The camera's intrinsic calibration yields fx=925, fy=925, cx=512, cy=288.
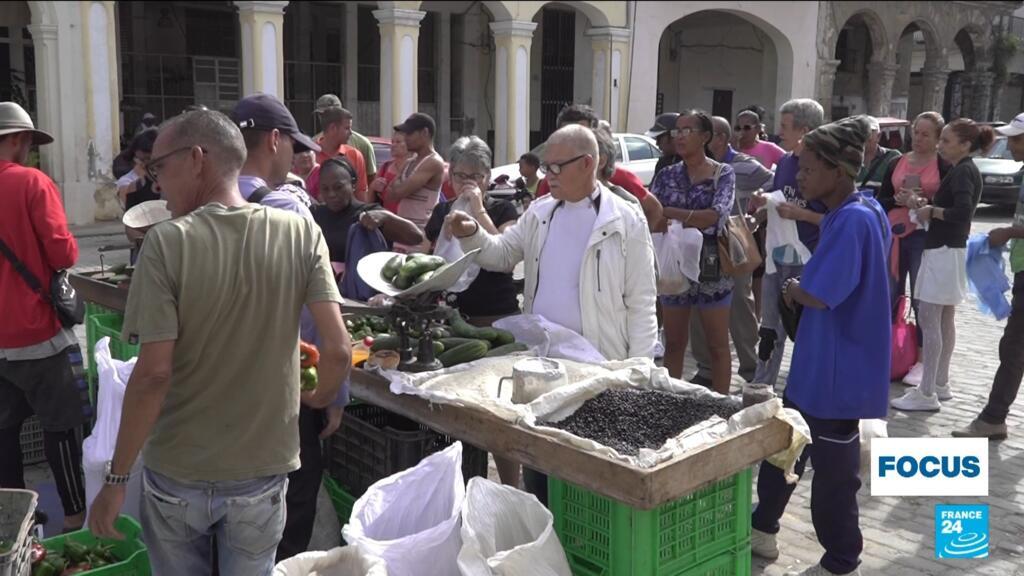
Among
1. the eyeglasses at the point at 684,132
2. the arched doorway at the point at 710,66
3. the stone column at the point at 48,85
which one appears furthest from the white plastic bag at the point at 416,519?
the arched doorway at the point at 710,66

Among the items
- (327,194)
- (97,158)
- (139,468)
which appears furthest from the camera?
(97,158)

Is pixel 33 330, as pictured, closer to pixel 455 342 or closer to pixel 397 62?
pixel 455 342

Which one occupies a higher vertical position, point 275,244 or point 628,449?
point 275,244

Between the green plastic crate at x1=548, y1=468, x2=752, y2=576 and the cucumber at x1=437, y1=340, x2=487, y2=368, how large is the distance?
82 cm

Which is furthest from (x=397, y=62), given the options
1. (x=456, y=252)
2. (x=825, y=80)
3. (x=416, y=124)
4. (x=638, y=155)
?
(x=456, y=252)

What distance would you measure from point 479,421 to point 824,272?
1.48 m

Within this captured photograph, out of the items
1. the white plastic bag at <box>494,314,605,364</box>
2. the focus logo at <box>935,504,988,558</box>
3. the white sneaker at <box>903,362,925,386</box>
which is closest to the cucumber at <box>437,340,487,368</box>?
the white plastic bag at <box>494,314,605,364</box>

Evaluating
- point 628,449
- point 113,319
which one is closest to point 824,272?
point 628,449

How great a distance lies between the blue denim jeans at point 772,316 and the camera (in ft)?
20.6

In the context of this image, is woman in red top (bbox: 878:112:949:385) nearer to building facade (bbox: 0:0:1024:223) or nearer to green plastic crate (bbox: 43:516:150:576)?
green plastic crate (bbox: 43:516:150:576)

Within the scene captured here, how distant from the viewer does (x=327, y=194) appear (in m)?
5.47

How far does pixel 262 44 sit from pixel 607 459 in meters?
14.6

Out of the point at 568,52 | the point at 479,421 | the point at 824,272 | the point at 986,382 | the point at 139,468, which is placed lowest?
the point at 986,382

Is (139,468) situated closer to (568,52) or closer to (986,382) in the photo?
(986,382)
